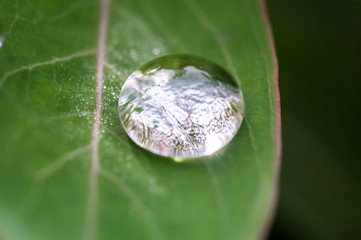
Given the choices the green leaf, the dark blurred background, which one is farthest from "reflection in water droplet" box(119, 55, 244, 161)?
the dark blurred background

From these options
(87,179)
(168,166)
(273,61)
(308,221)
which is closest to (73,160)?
(87,179)

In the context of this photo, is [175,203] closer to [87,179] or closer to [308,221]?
[87,179]

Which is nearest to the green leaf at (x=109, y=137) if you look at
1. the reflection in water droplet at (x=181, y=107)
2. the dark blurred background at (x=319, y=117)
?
the reflection in water droplet at (x=181, y=107)

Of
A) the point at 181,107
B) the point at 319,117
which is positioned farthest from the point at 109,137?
the point at 319,117

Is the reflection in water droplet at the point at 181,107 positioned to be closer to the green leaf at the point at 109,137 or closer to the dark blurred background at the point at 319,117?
the green leaf at the point at 109,137

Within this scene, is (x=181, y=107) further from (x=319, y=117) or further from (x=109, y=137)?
(x=319, y=117)
